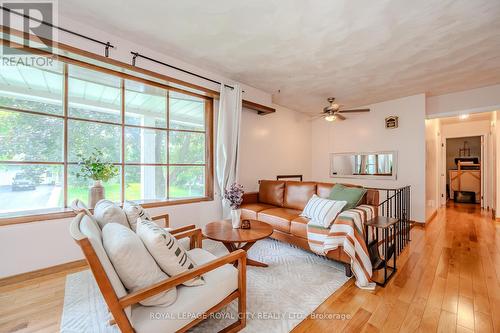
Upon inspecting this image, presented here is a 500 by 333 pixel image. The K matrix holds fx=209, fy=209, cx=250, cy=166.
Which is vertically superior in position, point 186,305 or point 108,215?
point 108,215

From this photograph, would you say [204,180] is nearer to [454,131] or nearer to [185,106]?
[185,106]

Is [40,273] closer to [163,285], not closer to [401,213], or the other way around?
[163,285]

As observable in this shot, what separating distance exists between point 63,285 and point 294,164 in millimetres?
4547

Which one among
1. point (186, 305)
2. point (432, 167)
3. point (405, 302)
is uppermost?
point (432, 167)

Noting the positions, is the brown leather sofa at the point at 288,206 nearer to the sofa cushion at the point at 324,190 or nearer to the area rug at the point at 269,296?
the sofa cushion at the point at 324,190

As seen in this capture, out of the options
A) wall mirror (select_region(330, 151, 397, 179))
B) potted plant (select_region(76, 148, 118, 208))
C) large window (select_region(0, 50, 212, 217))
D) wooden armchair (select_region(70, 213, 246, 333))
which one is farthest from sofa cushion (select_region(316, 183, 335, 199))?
potted plant (select_region(76, 148, 118, 208))

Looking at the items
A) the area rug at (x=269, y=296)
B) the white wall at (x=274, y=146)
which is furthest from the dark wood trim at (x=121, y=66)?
the area rug at (x=269, y=296)

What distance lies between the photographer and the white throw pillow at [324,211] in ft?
7.97

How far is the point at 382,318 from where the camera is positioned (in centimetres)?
163

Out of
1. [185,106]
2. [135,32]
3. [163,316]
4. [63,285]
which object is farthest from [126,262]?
[185,106]

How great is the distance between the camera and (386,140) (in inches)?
182

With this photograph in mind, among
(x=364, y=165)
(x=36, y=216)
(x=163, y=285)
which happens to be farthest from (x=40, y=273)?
(x=364, y=165)

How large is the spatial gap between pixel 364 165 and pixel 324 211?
307 centimetres

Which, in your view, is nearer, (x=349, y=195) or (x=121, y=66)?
(x=121, y=66)
